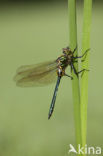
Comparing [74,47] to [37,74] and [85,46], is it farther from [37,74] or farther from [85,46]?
[37,74]

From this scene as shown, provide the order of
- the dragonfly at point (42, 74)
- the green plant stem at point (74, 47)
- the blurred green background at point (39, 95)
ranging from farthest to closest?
the blurred green background at point (39, 95) < the dragonfly at point (42, 74) < the green plant stem at point (74, 47)

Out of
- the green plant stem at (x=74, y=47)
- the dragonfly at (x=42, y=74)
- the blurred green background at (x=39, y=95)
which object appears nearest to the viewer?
the green plant stem at (x=74, y=47)

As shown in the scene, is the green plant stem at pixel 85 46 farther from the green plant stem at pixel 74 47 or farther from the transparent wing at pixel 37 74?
the transparent wing at pixel 37 74

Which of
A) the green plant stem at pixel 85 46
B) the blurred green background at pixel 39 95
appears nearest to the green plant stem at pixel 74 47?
the green plant stem at pixel 85 46

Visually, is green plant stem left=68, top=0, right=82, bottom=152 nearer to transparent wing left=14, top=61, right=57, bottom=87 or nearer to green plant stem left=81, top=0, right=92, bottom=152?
green plant stem left=81, top=0, right=92, bottom=152

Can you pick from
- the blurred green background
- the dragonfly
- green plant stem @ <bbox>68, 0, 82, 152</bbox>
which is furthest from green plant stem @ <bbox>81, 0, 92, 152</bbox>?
the blurred green background

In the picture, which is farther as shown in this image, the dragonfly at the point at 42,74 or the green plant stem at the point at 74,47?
the dragonfly at the point at 42,74

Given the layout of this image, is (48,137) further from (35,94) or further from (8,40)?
(8,40)
